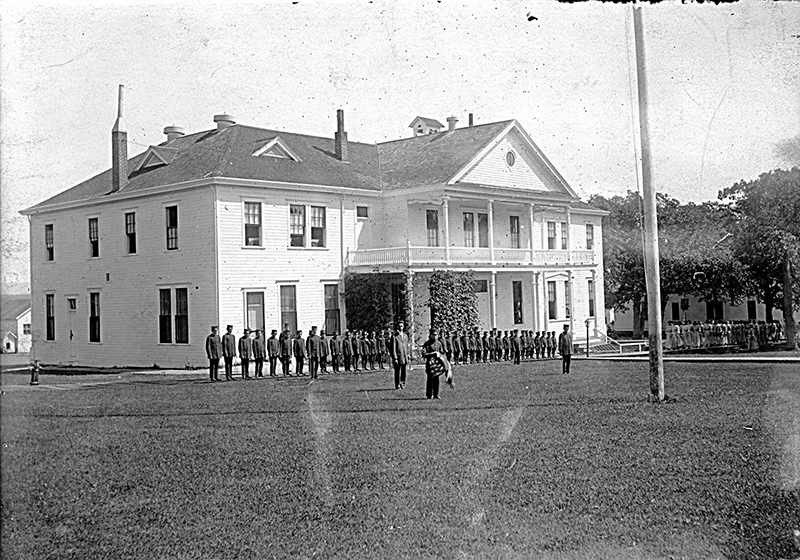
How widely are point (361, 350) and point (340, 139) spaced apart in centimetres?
1053

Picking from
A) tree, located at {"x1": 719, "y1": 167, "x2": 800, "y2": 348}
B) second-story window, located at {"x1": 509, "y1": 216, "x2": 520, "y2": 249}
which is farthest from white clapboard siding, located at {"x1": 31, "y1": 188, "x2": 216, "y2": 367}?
tree, located at {"x1": 719, "y1": 167, "x2": 800, "y2": 348}

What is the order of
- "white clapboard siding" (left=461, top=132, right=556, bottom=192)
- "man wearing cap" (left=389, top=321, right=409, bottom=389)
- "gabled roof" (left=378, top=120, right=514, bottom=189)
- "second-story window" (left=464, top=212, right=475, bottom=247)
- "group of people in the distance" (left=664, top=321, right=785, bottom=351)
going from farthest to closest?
1. "group of people in the distance" (left=664, top=321, right=785, bottom=351)
2. "second-story window" (left=464, top=212, right=475, bottom=247)
3. "white clapboard siding" (left=461, top=132, right=556, bottom=192)
4. "gabled roof" (left=378, top=120, right=514, bottom=189)
5. "man wearing cap" (left=389, top=321, right=409, bottom=389)

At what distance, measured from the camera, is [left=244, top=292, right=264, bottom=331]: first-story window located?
28.7 m

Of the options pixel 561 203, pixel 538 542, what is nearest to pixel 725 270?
pixel 561 203

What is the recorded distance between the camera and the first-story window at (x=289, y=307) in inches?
1176

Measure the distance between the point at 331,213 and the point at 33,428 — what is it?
18.3 meters

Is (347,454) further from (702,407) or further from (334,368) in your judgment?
(334,368)

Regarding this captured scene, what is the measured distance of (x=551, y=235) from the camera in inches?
1622

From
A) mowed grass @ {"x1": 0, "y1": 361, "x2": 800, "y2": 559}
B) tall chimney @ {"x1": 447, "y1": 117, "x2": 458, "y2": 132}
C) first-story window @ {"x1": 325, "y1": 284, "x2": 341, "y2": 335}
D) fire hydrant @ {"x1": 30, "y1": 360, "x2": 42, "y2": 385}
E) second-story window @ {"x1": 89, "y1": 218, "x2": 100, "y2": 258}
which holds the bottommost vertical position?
mowed grass @ {"x1": 0, "y1": 361, "x2": 800, "y2": 559}

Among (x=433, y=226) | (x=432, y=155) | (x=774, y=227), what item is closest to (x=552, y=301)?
(x=433, y=226)

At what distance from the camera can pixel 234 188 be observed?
92.9 ft

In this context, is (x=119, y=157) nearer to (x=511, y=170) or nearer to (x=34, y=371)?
(x=34, y=371)

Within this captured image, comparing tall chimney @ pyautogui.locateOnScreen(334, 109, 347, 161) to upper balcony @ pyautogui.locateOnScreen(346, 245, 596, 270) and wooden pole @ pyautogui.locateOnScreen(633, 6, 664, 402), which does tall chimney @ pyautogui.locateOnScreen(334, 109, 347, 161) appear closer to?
upper balcony @ pyautogui.locateOnScreen(346, 245, 596, 270)

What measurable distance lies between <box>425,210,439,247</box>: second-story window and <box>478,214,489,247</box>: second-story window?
2.44m
